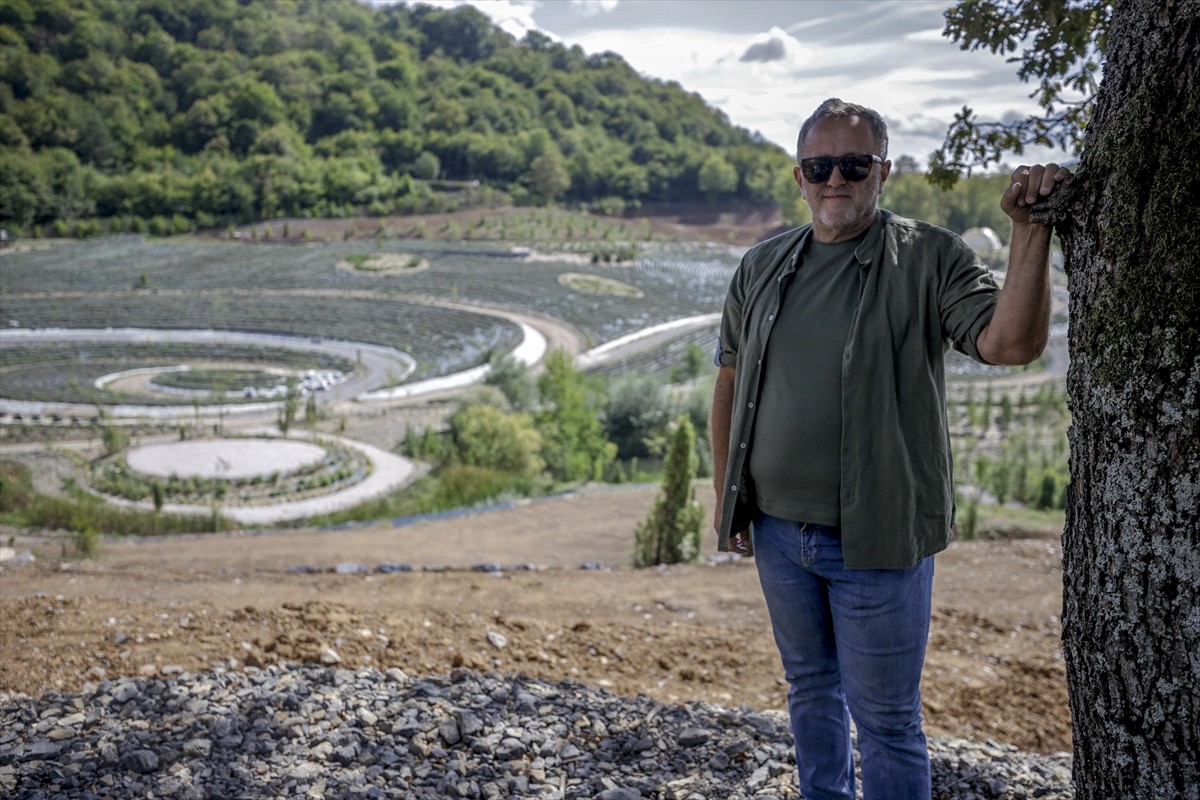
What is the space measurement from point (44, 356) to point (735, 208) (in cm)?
4776

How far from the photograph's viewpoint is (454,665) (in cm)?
383

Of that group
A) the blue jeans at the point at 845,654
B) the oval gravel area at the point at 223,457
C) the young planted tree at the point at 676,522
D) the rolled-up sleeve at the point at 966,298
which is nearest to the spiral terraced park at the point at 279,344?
the oval gravel area at the point at 223,457

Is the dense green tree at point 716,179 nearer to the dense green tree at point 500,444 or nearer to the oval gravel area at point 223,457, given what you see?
the dense green tree at point 500,444

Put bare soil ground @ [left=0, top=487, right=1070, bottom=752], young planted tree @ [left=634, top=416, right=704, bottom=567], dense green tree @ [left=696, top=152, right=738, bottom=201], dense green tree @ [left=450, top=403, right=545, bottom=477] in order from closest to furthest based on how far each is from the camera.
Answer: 1. bare soil ground @ [left=0, top=487, right=1070, bottom=752]
2. young planted tree @ [left=634, top=416, right=704, bottom=567]
3. dense green tree @ [left=450, top=403, right=545, bottom=477]
4. dense green tree @ [left=696, top=152, right=738, bottom=201]

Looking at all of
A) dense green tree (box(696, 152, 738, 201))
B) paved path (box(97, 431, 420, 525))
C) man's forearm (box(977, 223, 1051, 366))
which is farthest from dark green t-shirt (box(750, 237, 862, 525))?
dense green tree (box(696, 152, 738, 201))

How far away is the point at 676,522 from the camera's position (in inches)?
327

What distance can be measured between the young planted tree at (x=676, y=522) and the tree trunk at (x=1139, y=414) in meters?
6.47

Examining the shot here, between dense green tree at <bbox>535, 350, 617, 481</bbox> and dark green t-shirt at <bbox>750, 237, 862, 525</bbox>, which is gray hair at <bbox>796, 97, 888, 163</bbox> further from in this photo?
dense green tree at <bbox>535, 350, 617, 481</bbox>

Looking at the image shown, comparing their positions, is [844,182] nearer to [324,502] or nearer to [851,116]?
[851,116]

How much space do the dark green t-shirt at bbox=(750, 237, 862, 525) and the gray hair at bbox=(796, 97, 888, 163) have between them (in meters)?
0.24

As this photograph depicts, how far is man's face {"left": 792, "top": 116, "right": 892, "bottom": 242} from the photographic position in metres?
2.08

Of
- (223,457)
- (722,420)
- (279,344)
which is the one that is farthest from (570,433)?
(722,420)

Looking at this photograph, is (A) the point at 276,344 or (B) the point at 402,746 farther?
(A) the point at 276,344

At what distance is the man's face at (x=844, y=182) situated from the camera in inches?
81.9
